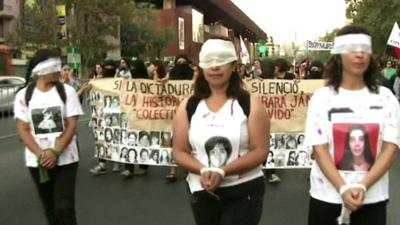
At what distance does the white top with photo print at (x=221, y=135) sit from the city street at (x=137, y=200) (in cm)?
319

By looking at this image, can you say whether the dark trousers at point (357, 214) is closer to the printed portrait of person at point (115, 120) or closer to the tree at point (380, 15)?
the printed portrait of person at point (115, 120)

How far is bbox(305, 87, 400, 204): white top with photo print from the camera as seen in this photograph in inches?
130

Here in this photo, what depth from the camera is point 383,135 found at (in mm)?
3332

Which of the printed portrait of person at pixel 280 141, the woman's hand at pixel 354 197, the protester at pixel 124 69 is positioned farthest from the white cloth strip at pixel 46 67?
the protester at pixel 124 69

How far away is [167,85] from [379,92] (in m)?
6.09

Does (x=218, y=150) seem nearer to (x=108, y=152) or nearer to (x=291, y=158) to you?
(x=291, y=158)

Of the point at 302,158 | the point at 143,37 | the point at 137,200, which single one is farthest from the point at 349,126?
the point at 143,37

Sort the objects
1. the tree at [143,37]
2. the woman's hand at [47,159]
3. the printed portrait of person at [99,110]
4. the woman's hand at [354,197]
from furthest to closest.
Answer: the tree at [143,37]
the printed portrait of person at [99,110]
the woman's hand at [47,159]
the woman's hand at [354,197]

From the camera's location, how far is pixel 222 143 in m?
3.52

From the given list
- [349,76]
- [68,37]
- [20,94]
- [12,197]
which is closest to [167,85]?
[12,197]

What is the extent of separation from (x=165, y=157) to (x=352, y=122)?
607 cm

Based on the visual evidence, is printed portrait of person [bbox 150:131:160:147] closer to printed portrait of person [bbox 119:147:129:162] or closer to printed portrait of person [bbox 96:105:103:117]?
printed portrait of person [bbox 119:147:129:162]

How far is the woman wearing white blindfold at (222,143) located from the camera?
353 centimetres

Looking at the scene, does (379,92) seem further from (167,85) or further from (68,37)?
(68,37)
